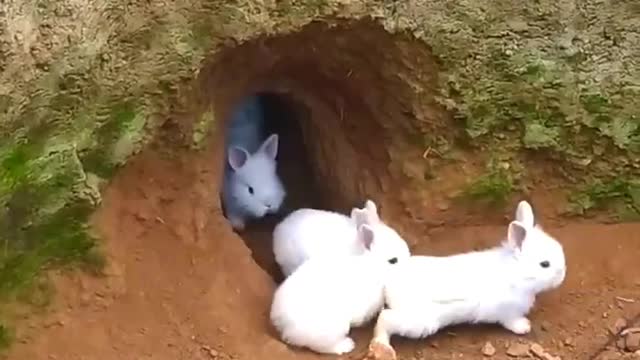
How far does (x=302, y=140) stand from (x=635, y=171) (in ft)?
4.49

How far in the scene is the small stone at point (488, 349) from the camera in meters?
4.18

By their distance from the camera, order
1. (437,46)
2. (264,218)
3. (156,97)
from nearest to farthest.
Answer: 1. (156,97)
2. (437,46)
3. (264,218)

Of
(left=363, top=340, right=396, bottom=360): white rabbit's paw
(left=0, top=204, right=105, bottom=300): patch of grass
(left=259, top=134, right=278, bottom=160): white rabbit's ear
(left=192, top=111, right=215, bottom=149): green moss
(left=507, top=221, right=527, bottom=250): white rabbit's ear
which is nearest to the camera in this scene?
(left=0, top=204, right=105, bottom=300): patch of grass

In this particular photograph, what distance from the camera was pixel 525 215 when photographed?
427 cm

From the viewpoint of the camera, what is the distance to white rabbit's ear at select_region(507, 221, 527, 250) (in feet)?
13.9

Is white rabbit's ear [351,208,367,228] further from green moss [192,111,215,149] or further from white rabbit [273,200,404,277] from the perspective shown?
green moss [192,111,215,149]

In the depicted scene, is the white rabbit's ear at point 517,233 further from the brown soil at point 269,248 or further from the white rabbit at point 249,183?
the white rabbit at point 249,183

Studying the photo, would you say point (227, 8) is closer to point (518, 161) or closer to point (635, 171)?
point (518, 161)

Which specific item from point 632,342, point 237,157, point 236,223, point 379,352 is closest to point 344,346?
→ point 379,352

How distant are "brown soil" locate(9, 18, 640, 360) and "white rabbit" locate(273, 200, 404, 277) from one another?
15 cm

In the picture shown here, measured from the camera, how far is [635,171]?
178 inches

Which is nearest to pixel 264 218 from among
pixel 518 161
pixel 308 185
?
pixel 308 185

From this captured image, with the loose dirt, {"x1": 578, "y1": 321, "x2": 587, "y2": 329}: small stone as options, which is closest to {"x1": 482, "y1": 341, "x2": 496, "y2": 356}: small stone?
the loose dirt

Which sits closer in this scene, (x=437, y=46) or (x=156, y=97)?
(x=156, y=97)
